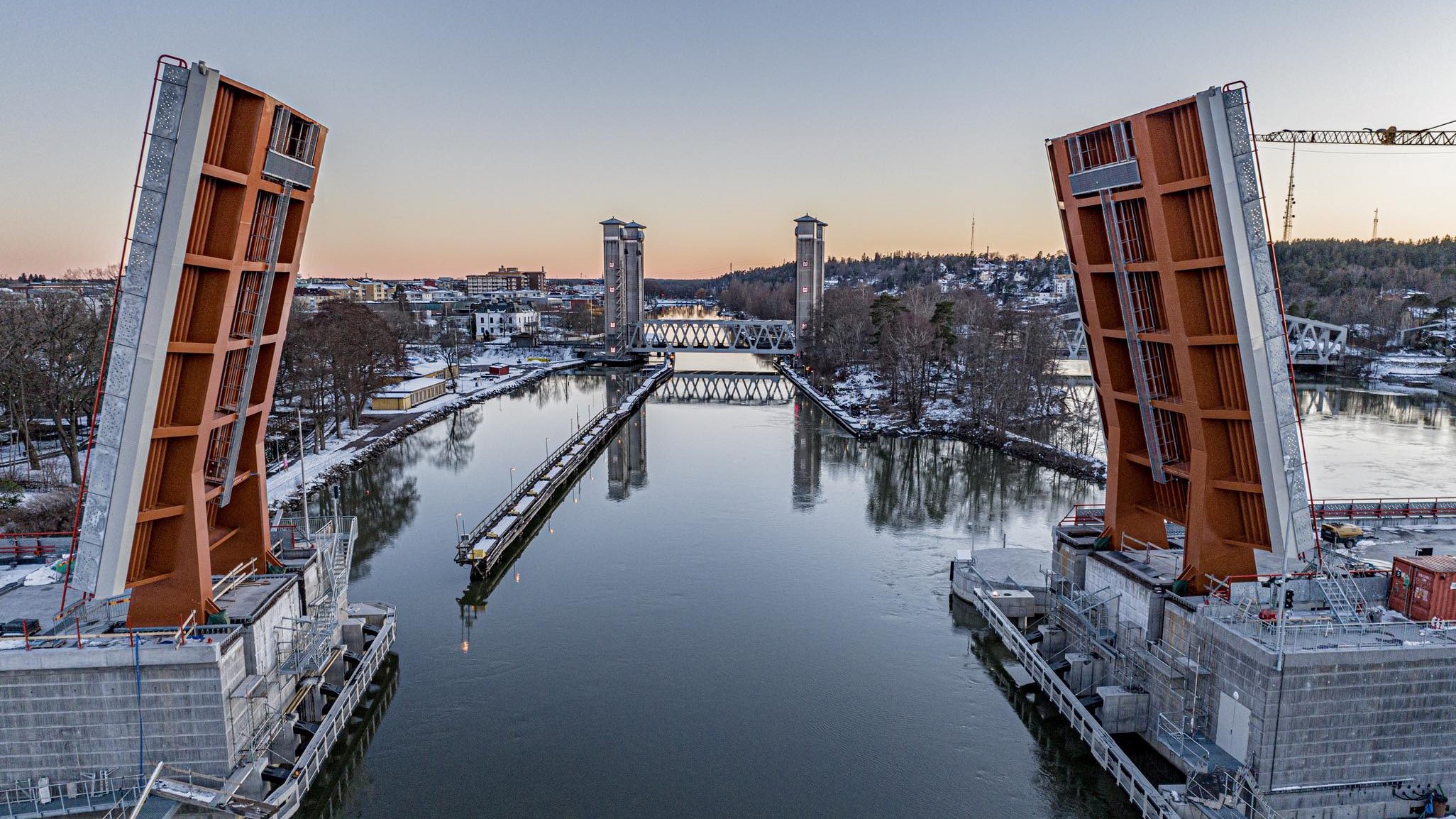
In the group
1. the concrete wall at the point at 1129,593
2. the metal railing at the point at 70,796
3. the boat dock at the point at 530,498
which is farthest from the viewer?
the boat dock at the point at 530,498

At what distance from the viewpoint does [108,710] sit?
9.40 m

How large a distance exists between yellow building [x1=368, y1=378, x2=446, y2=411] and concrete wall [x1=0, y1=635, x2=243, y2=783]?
114ft

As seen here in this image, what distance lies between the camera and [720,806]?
10703 millimetres

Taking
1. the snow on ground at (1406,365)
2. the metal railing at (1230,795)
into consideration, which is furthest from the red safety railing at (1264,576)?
the snow on ground at (1406,365)

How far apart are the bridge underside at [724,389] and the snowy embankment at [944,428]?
2.63 meters

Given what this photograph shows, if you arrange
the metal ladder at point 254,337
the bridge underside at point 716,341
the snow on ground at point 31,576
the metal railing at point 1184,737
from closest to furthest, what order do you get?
the metal railing at point 1184,737 → the metal ladder at point 254,337 → the snow on ground at point 31,576 → the bridge underside at point 716,341

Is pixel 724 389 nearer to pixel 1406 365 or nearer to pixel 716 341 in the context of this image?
pixel 716 341

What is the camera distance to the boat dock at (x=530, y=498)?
19.2 meters

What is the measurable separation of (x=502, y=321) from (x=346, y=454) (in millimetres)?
63856

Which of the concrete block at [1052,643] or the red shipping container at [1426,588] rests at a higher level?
the red shipping container at [1426,588]

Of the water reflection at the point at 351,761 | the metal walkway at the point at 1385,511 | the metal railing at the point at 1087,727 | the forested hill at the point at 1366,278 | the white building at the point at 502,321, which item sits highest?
the forested hill at the point at 1366,278

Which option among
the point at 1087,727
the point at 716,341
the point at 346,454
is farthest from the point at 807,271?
the point at 1087,727

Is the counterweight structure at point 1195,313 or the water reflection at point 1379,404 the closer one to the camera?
the counterweight structure at point 1195,313

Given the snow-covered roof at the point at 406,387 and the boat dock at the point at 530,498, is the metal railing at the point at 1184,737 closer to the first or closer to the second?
the boat dock at the point at 530,498
